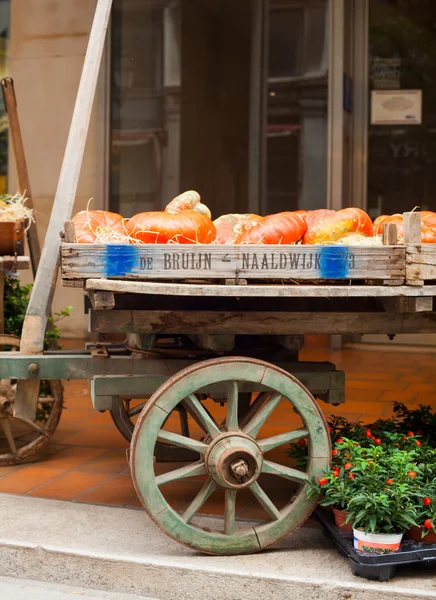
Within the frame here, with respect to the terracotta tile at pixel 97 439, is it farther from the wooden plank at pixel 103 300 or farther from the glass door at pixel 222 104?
the glass door at pixel 222 104

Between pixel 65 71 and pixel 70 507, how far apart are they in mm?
5537

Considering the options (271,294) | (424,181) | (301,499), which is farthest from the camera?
(424,181)

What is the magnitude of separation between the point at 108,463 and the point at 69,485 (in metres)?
0.40

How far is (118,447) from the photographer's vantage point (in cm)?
464

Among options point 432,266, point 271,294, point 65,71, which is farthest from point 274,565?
point 65,71

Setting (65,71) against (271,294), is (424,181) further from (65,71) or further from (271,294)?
(271,294)

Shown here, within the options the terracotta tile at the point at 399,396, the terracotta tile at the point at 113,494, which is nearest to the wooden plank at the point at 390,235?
the terracotta tile at the point at 113,494

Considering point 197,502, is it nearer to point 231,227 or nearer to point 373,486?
point 373,486

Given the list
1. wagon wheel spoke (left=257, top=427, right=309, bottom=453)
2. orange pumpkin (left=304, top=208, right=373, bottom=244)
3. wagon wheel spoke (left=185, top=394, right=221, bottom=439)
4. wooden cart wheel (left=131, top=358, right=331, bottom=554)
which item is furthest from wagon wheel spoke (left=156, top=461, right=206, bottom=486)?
orange pumpkin (left=304, top=208, right=373, bottom=244)

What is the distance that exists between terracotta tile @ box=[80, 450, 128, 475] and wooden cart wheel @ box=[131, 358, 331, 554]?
1.14 meters

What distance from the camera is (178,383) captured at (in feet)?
9.89

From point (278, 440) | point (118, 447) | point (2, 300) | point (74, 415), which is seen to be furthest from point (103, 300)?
point (74, 415)

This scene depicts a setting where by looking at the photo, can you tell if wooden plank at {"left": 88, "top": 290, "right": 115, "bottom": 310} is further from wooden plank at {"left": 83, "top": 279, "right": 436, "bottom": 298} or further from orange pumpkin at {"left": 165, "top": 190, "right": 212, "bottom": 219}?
orange pumpkin at {"left": 165, "top": 190, "right": 212, "bottom": 219}

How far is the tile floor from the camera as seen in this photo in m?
3.76
